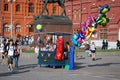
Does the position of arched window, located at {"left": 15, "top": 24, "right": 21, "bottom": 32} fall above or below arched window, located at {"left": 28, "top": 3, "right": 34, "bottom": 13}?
below

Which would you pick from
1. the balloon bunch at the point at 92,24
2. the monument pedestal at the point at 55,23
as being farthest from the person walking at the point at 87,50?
the balloon bunch at the point at 92,24

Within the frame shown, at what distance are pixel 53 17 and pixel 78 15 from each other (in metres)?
32.6

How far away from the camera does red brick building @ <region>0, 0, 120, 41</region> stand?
57.3 m

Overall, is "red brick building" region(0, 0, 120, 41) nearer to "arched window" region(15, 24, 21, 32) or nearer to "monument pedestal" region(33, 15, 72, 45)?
"arched window" region(15, 24, 21, 32)

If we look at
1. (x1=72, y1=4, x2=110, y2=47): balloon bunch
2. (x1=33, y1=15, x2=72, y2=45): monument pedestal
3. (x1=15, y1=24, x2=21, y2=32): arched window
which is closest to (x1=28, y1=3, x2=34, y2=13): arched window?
(x1=15, y1=24, x2=21, y2=32): arched window

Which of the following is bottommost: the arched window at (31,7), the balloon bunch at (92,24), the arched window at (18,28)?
the balloon bunch at (92,24)

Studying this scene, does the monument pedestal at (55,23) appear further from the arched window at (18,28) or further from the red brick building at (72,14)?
the arched window at (18,28)

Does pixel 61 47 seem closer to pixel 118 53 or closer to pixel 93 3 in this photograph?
pixel 118 53

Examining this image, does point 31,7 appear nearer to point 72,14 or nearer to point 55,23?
point 72,14

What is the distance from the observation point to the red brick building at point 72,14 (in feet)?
188

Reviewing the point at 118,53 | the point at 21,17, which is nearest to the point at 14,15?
the point at 21,17

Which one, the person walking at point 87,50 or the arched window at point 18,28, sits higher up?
the arched window at point 18,28

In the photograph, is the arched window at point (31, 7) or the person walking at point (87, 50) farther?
the arched window at point (31, 7)

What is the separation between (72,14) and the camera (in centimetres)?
6969
